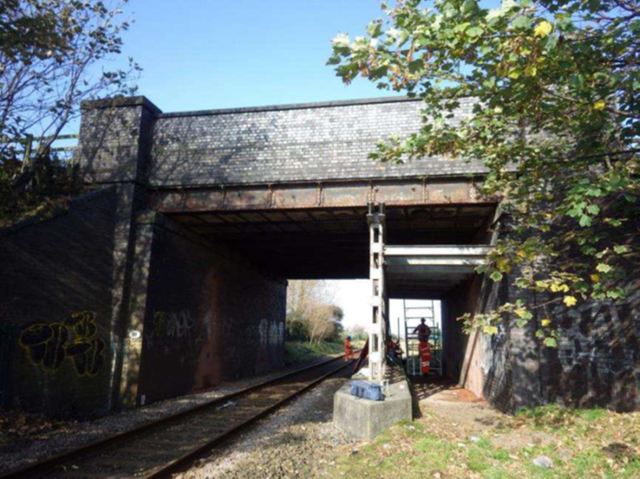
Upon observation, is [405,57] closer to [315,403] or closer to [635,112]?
[635,112]

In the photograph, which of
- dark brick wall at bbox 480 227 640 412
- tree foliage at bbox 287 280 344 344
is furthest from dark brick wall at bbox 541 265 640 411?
tree foliage at bbox 287 280 344 344

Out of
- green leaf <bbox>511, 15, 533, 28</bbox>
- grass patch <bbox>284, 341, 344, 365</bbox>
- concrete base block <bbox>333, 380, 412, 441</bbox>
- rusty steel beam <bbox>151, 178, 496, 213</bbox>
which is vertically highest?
rusty steel beam <bbox>151, 178, 496, 213</bbox>

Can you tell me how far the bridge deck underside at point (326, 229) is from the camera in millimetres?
12172

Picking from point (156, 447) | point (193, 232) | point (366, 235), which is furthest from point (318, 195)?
point (156, 447)

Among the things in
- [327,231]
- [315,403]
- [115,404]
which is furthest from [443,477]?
[327,231]

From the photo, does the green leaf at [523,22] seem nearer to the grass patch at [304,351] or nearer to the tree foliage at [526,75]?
the tree foliage at [526,75]

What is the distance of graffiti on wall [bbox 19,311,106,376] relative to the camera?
8953 mm

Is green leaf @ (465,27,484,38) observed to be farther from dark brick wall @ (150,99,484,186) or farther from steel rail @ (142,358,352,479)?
dark brick wall @ (150,99,484,186)

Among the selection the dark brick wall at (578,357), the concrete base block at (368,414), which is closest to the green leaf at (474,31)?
the dark brick wall at (578,357)

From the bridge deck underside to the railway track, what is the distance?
525cm

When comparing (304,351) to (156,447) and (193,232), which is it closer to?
(193,232)

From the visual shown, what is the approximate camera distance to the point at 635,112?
550 centimetres

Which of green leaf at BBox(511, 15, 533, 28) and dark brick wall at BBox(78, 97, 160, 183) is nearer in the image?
green leaf at BBox(511, 15, 533, 28)

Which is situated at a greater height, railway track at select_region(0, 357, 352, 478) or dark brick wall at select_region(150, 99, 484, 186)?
dark brick wall at select_region(150, 99, 484, 186)
